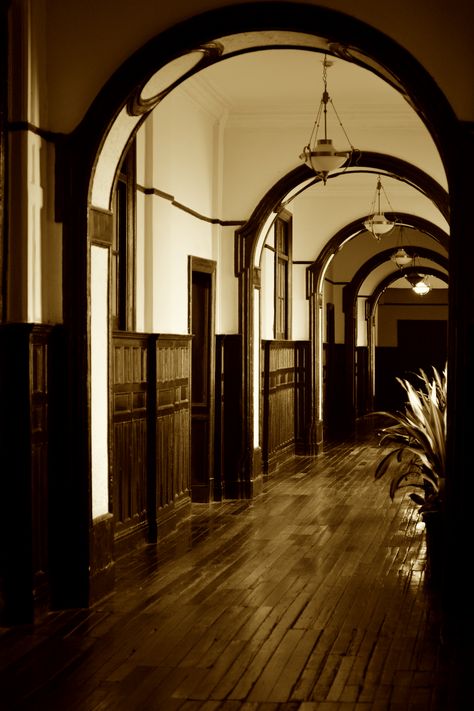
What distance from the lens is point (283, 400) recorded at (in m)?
13.4

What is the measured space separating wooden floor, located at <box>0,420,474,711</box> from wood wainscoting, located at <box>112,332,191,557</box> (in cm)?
24

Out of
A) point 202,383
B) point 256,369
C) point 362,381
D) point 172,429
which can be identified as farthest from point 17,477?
point 362,381

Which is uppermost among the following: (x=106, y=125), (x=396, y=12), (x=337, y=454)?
(x=396, y=12)

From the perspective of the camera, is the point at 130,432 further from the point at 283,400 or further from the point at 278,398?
the point at 283,400

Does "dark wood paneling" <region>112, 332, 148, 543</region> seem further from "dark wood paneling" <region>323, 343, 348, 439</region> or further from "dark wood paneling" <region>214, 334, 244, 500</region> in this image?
"dark wood paneling" <region>323, 343, 348, 439</region>

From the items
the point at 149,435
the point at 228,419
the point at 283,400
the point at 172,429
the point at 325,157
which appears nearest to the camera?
the point at 149,435

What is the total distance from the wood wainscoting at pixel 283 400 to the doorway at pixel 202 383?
2206 mm

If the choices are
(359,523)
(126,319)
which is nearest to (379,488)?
(359,523)

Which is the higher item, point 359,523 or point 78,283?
point 78,283

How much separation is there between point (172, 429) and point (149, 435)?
569 millimetres

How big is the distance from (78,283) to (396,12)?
232cm

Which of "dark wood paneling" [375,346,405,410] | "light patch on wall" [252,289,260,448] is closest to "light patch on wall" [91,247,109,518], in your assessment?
"light patch on wall" [252,289,260,448]

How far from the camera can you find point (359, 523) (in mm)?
8672

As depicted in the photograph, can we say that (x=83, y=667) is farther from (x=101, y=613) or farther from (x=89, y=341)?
(x=89, y=341)
